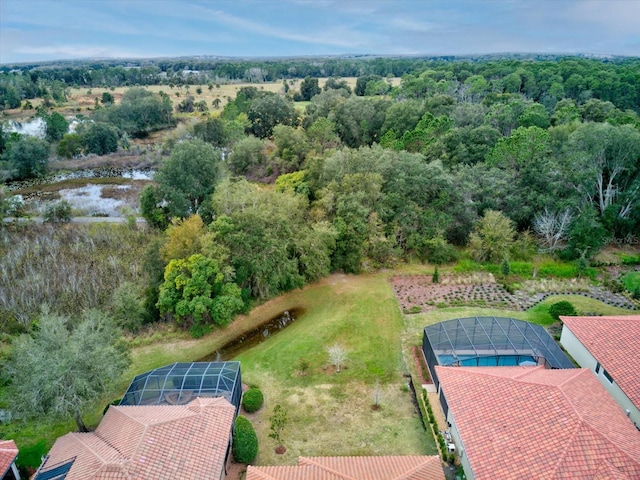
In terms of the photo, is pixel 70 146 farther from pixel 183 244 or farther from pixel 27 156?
pixel 183 244

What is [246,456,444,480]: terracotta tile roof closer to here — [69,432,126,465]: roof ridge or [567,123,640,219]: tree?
[69,432,126,465]: roof ridge

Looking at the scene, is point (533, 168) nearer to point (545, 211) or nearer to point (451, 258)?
point (545, 211)

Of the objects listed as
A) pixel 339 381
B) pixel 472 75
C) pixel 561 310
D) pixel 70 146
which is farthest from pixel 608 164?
pixel 70 146

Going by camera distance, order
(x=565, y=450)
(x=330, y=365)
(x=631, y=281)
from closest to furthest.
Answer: (x=565, y=450) < (x=330, y=365) < (x=631, y=281)

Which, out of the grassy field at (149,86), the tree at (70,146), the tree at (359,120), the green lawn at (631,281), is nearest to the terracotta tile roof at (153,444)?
the green lawn at (631,281)

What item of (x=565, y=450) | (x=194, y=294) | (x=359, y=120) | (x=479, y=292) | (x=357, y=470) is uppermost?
(x=359, y=120)
